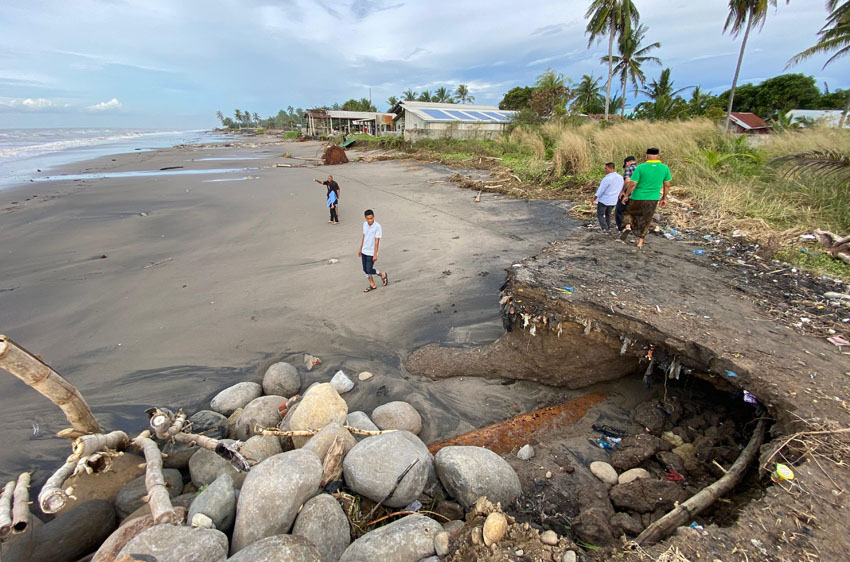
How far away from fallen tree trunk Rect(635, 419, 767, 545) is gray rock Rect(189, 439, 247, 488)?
3208mm

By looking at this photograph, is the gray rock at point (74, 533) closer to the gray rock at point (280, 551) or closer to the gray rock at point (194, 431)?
the gray rock at point (194, 431)

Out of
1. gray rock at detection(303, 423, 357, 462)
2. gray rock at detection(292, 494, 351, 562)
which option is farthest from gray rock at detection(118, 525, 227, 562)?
gray rock at detection(303, 423, 357, 462)

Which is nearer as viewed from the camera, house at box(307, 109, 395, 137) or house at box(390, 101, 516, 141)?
house at box(390, 101, 516, 141)

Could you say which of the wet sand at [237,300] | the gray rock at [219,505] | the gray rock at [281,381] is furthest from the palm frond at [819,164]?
the gray rock at [219,505]

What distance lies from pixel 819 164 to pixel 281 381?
11.6 meters

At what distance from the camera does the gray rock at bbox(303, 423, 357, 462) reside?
3199 mm

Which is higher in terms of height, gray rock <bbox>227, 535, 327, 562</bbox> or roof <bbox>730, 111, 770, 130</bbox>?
roof <bbox>730, 111, 770, 130</bbox>

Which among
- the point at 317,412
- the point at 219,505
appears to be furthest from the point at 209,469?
the point at 317,412

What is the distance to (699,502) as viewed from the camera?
2.51 meters

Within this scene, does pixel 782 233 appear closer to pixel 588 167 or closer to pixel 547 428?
pixel 547 428

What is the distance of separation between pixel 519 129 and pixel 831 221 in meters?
19.4

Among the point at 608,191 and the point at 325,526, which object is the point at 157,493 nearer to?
the point at 325,526

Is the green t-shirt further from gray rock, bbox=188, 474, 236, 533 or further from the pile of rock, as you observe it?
gray rock, bbox=188, 474, 236, 533

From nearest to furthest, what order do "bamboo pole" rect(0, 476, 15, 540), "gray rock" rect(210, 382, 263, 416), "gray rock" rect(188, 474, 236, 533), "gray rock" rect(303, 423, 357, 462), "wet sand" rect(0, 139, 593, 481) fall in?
"bamboo pole" rect(0, 476, 15, 540) → "gray rock" rect(188, 474, 236, 533) → "gray rock" rect(303, 423, 357, 462) → "gray rock" rect(210, 382, 263, 416) → "wet sand" rect(0, 139, 593, 481)
